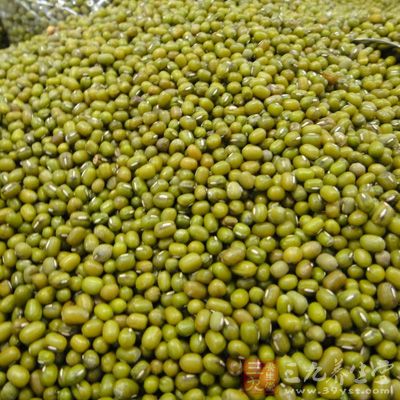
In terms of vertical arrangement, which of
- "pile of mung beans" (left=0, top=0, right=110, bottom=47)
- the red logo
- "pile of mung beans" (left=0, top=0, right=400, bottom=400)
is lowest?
the red logo

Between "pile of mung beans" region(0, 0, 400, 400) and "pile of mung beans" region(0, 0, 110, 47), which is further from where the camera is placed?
"pile of mung beans" region(0, 0, 110, 47)

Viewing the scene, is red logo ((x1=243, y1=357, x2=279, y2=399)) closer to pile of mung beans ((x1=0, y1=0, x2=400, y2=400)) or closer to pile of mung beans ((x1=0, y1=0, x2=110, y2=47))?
pile of mung beans ((x1=0, y1=0, x2=400, y2=400))

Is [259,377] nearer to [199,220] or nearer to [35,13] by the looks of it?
[199,220]

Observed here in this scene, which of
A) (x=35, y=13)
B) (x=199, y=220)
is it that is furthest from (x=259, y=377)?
(x=35, y=13)

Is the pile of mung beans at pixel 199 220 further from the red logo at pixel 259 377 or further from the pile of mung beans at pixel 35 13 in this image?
the pile of mung beans at pixel 35 13

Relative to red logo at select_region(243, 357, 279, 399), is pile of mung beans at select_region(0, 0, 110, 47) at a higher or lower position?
higher

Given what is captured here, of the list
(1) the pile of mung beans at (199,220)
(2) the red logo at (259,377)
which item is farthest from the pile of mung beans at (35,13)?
(2) the red logo at (259,377)

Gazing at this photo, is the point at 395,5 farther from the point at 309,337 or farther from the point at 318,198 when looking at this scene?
the point at 309,337

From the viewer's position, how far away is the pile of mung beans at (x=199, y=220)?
2049 mm

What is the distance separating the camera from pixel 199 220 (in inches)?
93.0

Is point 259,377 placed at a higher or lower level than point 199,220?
lower

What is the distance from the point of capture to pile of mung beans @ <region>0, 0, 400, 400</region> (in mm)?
2049

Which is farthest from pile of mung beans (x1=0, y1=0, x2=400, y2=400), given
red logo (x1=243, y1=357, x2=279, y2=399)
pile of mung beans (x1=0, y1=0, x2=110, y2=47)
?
pile of mung beans (x1=0, y1=0, x2=110, y2=47)

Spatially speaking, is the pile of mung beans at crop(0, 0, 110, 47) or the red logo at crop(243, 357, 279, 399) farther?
the pile of mung beans at crop(0, 0, 110, 47)
